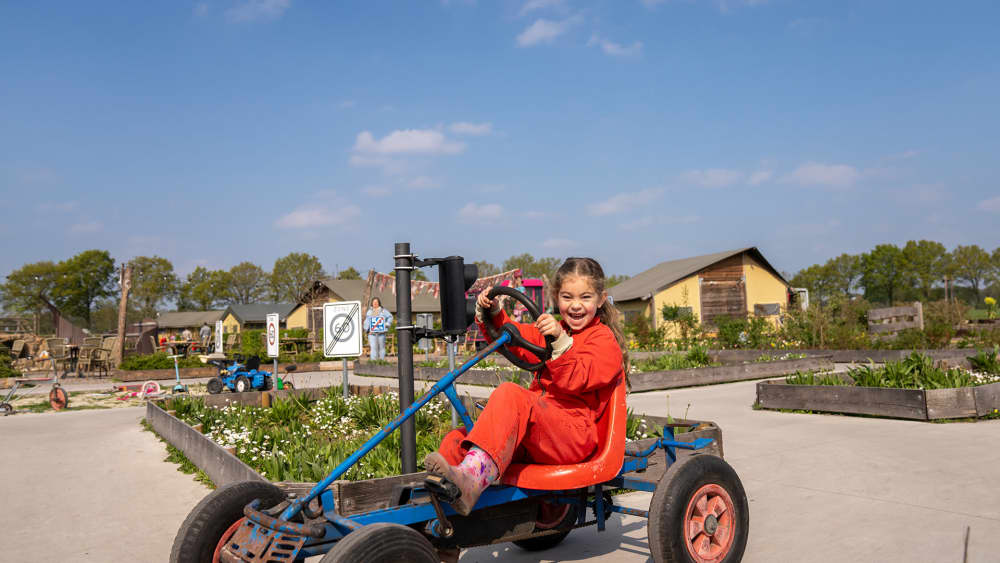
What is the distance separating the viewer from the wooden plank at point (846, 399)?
24.2ft

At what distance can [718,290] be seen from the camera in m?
31.8

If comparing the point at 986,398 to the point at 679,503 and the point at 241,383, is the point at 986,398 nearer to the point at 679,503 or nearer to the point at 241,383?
the point at 679,503

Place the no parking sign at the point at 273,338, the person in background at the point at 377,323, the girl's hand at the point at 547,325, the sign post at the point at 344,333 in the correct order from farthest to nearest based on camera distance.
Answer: the person in background at the point at 377,323, the no parking sign at the point at 273,338, the sign post at the point at 344,333, the girl's hand at the point at 547,325

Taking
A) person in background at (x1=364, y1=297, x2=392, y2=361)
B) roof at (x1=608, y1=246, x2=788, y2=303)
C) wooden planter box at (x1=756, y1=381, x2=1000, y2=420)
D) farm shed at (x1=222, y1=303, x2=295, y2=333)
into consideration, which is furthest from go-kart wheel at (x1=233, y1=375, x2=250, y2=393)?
farm shed at (x1=222, y1=303, x2=295, y2=333)

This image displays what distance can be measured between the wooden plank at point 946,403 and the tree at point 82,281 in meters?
74.1

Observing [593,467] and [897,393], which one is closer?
[593,467]

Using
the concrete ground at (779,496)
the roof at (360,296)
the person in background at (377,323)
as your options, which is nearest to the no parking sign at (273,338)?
the person in background at (377,323)

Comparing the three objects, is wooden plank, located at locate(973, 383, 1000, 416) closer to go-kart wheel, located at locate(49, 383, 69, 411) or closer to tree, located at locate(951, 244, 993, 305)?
go-kart wheel, located at locate(49, 383, 69, 411)

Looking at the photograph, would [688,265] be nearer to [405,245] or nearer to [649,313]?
[649,313]

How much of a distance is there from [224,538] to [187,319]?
68.6 metres

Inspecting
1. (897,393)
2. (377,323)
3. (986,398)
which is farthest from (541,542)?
(377,323)

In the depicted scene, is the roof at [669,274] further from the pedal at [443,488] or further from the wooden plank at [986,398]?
the pedal at [443,488]

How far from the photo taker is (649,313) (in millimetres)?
31203

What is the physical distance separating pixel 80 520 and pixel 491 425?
370cm
